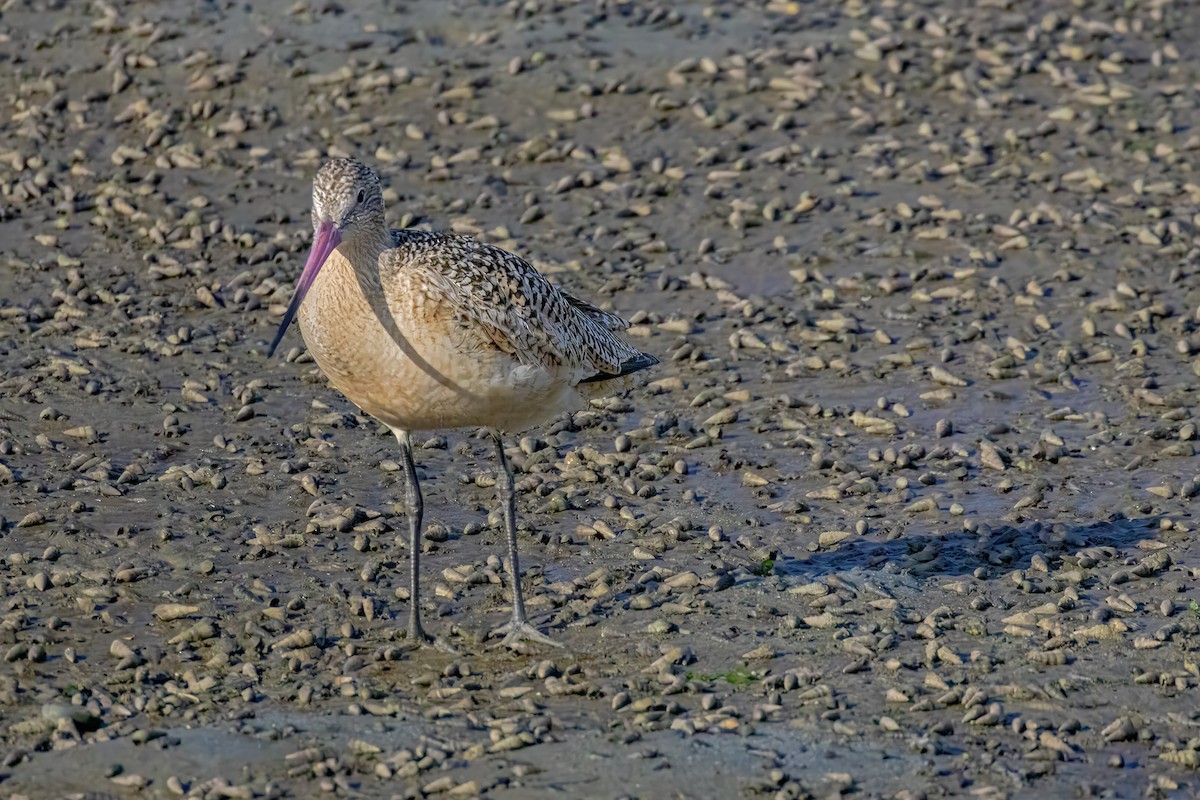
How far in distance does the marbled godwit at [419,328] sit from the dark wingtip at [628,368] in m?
0.34

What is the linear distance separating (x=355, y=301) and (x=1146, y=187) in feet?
23.2

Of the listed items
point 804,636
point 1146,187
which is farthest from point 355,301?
point 1146,187

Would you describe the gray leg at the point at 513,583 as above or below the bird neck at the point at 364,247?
below

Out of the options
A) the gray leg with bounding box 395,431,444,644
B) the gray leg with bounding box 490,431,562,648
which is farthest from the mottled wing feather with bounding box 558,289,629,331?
the gray leg with bounding box 395,431,444,644

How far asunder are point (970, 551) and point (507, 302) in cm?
270

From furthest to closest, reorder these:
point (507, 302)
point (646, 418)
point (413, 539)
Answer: point (646, 418) < point (413, 539) < point (507, 302)

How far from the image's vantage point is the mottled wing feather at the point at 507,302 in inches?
295

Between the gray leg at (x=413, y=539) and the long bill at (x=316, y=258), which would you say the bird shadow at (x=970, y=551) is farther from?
the long bill at (x=316, y=258)

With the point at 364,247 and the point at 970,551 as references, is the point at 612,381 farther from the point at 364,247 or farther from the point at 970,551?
the point at 970,551

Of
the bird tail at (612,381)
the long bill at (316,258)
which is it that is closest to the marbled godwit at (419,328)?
the long bill at (316,258)

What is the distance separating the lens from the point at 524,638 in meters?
7.70

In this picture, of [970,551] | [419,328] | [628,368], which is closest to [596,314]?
[628,368]

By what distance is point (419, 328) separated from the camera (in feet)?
24.1

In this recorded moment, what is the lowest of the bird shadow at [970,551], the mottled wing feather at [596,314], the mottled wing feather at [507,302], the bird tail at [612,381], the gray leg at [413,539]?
the bird shadow at [970,551]
